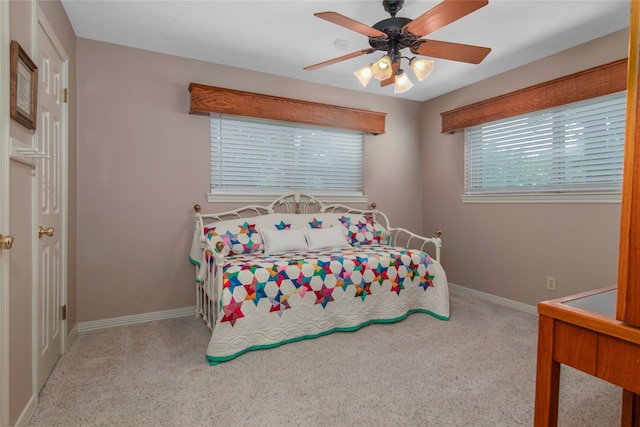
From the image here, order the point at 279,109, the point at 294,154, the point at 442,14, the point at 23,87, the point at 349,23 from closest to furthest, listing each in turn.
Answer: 1. the point at 23,87
2. the point at 442,14
3. the point at 349,23
4. the point at 279,109
5. the point at 294,154

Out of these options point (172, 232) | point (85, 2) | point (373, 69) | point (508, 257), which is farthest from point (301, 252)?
point (85, 2)

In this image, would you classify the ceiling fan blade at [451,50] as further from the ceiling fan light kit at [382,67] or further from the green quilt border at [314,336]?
the green quilt border at [314,336]

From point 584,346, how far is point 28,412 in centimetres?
215

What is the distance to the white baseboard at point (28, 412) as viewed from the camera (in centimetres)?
145

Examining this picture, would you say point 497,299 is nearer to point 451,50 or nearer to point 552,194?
point 552,194

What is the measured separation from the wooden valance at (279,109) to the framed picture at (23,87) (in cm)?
141

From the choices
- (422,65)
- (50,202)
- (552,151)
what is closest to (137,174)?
(50,202)

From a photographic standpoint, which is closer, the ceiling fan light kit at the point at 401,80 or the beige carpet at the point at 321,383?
the beige carpet at the point at 321,383

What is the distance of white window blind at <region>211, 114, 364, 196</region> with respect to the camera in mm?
3189

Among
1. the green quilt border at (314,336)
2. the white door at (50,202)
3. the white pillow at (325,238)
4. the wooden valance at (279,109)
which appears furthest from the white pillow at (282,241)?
the white door at (50,202)

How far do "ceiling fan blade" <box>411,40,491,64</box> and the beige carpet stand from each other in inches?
74.6

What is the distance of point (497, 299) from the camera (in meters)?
3.37

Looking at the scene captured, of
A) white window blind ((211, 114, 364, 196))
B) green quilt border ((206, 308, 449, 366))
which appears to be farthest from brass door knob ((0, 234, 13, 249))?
white window blind ((211, 114, 364, 196))

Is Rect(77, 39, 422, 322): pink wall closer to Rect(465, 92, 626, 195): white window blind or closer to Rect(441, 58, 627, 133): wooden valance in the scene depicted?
Rect(441, 58, 627, 133): wooden valance
